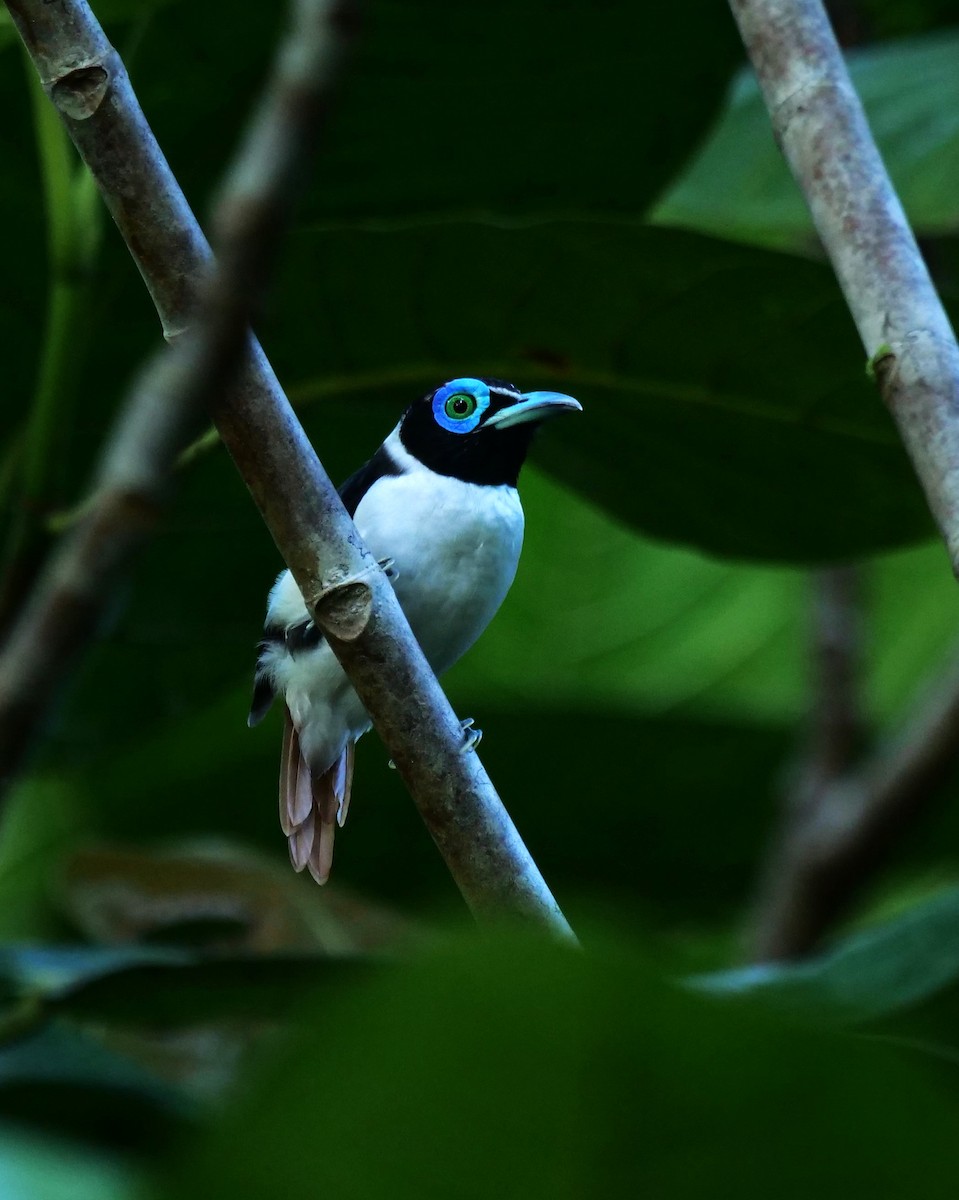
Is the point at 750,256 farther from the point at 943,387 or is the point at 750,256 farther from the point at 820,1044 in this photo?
the point at 820,1044

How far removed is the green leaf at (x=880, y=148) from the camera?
2.54 m

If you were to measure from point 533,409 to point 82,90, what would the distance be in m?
0.95

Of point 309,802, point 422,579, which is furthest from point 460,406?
point 309,802

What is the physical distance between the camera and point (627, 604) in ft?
11.8

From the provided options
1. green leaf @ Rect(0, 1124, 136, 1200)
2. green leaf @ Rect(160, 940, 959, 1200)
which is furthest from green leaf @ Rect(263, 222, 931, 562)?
green leaf @ Rect(160, 940, 959, 1200)

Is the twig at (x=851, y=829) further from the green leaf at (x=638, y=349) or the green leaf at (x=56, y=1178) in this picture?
the green leaf at (x=56, y=1178)

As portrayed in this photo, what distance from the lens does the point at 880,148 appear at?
2.59 metres

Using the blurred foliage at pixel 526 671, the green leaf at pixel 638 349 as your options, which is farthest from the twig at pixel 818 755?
the green leaf at pixel 638 349

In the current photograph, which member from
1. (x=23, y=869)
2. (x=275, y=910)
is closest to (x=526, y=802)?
(x=275, y=910)

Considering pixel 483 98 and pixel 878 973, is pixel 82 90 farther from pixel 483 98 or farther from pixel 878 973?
pixel 483 98

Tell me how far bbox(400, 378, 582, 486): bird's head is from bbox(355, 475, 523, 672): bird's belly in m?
0.08

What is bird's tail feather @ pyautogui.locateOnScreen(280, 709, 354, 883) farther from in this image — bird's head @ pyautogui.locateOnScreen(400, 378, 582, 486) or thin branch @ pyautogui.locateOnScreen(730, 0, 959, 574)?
thin branch @ pyautogui.locateOnScreen(730, 0, 959, 574)

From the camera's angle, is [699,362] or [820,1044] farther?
[699,362]

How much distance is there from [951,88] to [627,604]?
1399 mm
